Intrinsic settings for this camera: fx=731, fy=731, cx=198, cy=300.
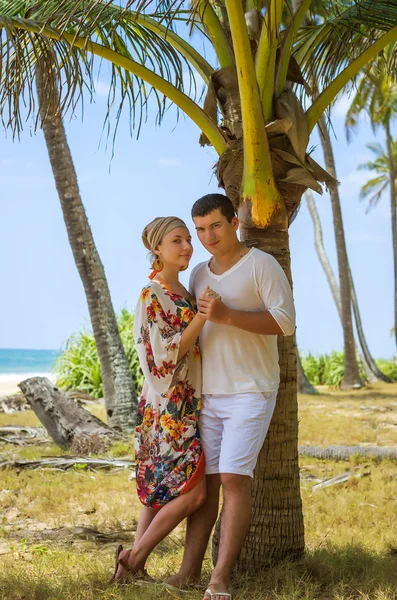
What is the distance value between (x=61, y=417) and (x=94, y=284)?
235 cm

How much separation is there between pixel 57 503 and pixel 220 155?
13.7ft

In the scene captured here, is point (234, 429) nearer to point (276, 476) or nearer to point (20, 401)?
point (276, 476)

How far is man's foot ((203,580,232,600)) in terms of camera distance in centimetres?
397

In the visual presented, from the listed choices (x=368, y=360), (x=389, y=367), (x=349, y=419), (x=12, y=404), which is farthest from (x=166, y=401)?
(x=389, y=367)

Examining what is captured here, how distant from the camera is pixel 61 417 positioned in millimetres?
10781

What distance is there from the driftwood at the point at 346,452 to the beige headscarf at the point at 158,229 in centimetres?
600

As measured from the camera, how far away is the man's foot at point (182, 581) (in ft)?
14.3

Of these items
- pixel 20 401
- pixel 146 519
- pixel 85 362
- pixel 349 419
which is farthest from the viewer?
pixel 85 362

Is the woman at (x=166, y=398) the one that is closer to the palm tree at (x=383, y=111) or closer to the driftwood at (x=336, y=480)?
the driftwood at (x=336, y=480)

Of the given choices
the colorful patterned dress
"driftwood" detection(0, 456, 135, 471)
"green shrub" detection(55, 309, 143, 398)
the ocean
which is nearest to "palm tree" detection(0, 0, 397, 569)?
the colorful patterned dress

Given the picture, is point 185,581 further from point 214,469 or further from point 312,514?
point 312,514

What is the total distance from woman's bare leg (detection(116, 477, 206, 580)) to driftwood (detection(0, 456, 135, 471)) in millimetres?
Result: 4712

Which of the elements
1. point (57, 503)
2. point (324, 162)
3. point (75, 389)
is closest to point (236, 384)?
point (57, 503)

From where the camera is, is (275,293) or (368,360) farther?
(368,360)
